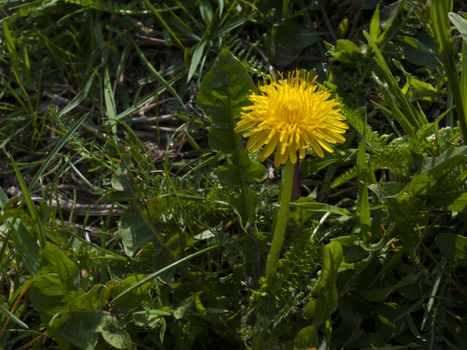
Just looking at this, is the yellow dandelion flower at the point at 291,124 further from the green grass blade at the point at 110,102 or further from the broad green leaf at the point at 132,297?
the green grass blade at the point at 110,102

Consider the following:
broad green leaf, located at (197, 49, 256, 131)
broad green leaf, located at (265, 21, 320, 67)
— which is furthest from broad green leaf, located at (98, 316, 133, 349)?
broad green leaf, located at (265, 21, 320, 67)

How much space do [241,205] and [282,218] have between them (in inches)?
10.8

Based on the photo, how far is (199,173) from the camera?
2.37m

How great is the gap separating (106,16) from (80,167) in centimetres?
66

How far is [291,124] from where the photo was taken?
5.62 feet

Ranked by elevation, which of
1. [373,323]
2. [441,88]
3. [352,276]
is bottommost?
[373,323]

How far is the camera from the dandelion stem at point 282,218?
1.77m

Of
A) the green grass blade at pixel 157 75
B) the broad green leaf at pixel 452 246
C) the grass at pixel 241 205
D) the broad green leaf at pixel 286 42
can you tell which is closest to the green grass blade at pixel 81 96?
the grass at pixel 241 205

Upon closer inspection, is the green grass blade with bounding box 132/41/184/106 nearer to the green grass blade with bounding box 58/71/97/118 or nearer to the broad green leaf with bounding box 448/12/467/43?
the green grass blade with bounding box 58/71/97/118

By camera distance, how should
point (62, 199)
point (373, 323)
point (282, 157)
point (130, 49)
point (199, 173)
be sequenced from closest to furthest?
point (282, 157), point (373, 323), point (199, 173), point (62, 199), point (130, 49)

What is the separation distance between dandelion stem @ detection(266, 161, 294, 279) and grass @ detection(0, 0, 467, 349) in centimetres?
4

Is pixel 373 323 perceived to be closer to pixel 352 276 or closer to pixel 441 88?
pixel 352 276

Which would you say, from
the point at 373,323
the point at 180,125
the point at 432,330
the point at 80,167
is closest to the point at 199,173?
the point at 180,125

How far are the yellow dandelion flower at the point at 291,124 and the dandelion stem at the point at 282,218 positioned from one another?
0.04 metres
